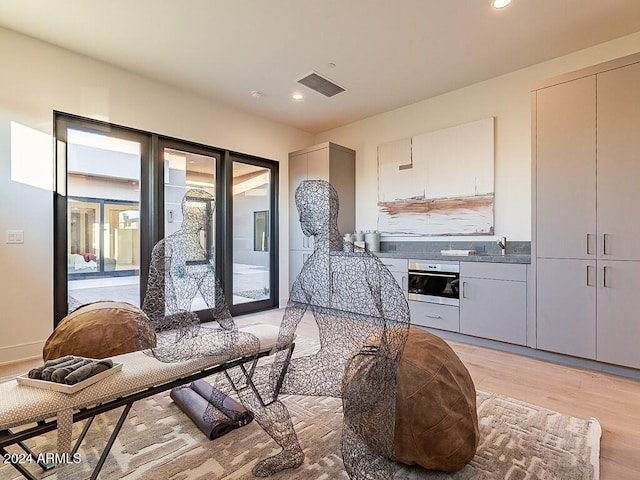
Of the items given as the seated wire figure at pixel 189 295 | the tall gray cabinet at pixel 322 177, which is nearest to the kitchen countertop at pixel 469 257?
the tall gray cabinet at pixel 322 177

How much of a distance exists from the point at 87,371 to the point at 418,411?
1422 millimetres

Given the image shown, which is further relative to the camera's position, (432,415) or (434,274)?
(434,274)

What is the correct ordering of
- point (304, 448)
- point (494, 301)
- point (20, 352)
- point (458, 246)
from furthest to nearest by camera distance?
point (458, 246)
point (494, 301)
point (20, 352)
point (304, 448)

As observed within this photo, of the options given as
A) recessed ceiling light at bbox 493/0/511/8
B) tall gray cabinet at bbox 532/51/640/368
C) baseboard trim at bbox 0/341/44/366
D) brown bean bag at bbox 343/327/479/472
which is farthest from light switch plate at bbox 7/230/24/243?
tall gray cabinet at bbox 532/51/640/368

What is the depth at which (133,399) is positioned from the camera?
1.46 m

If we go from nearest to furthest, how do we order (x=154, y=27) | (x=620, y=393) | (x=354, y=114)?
(x=620, y=393), (x=154, y=27), (x=354, y=114)

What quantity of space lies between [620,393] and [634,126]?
2.02 meters

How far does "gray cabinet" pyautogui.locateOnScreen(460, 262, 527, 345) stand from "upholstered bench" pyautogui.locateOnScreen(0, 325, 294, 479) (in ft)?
8.18

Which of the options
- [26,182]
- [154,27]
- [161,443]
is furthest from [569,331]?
[26,182]

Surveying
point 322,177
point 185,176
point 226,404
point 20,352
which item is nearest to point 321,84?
point 322,177

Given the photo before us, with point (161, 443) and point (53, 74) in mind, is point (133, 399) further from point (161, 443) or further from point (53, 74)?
point (53, 74)

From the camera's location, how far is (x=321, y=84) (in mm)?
3799

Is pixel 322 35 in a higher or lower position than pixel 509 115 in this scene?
higher

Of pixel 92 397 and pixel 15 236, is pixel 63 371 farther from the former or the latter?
pixel 15 236
